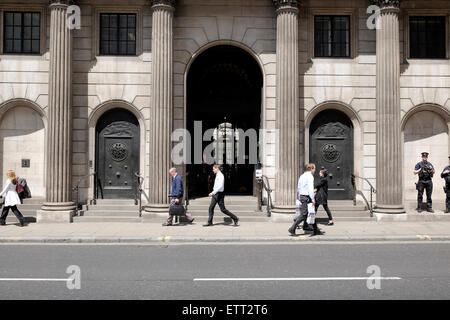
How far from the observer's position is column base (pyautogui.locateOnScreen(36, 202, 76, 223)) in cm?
1424

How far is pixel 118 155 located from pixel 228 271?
8.98 m

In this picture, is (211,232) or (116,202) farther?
(116,202)

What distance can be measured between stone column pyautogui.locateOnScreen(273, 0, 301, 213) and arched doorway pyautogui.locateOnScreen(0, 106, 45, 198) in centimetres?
810

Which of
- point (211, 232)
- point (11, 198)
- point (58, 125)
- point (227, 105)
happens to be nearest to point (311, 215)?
point (211, 232)

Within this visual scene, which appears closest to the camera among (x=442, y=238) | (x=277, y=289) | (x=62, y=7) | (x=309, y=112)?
(x=277, y=289)

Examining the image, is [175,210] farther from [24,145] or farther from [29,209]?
[24,145]

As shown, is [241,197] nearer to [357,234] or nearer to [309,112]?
[309,112]

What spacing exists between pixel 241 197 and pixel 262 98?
3617 mm

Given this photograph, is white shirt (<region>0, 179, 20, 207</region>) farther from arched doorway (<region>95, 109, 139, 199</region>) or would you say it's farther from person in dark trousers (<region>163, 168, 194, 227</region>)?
person in dark trousers (<region>163, 168, 194, 227</region>)

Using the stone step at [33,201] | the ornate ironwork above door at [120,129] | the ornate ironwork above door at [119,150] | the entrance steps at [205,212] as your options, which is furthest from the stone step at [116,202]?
the ornate ironwork above door at [120,129]

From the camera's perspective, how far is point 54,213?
46.7 ft

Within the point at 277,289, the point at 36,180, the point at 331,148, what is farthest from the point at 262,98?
the point at 277,289

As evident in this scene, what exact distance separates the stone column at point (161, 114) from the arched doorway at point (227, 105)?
91.0 inches

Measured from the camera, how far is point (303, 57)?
15711 millimetres
